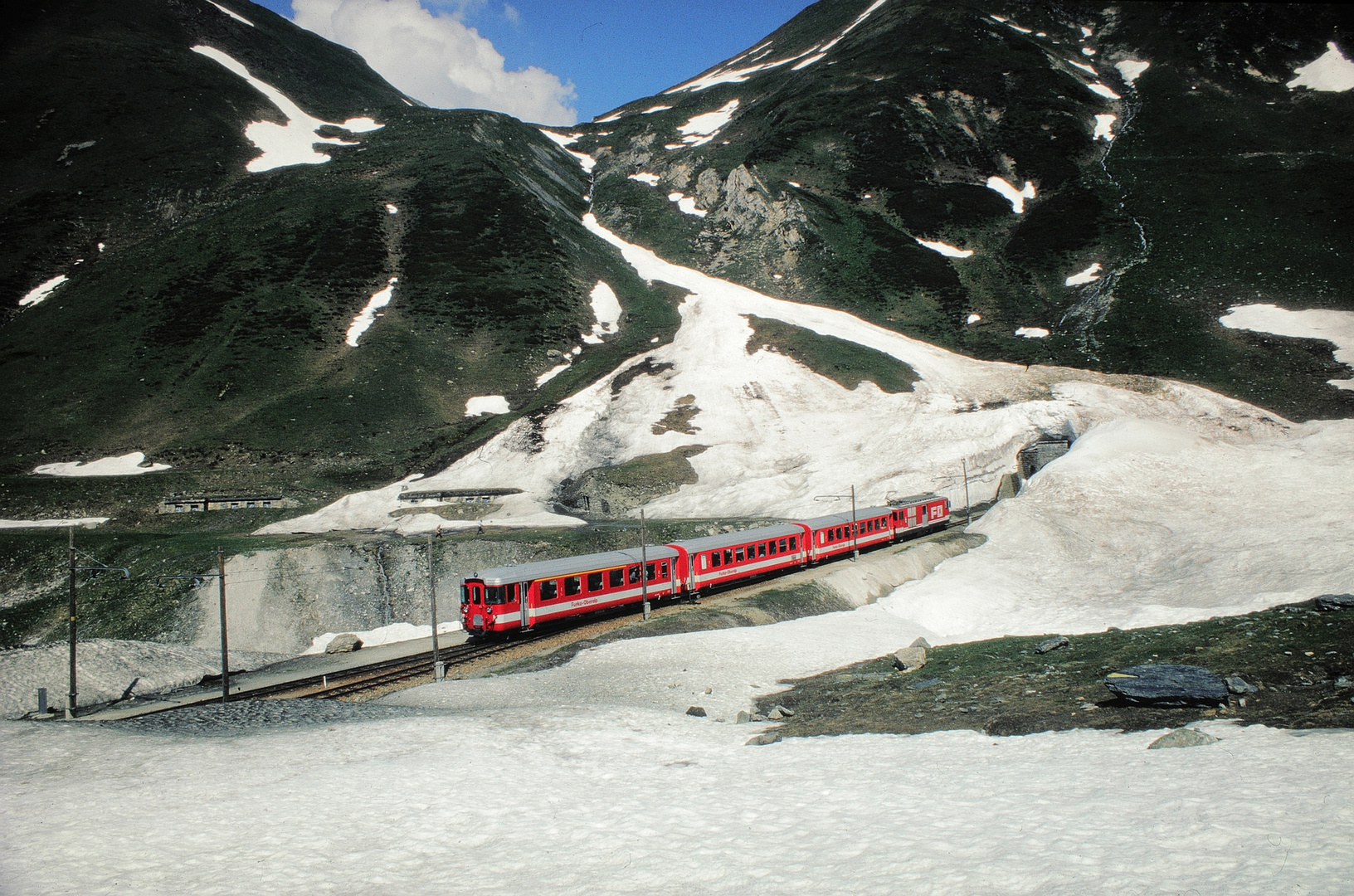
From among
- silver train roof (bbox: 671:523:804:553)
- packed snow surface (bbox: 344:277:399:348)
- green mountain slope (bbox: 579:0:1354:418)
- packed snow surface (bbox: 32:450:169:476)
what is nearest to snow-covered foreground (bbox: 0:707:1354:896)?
silver train roof (bbox: 671:523:804:553)

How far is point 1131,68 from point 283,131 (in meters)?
179

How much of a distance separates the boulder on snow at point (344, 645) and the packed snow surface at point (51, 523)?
35.0 metres

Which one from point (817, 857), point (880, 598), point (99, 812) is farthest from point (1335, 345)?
point (99, 812)

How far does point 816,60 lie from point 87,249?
15852 centimetres

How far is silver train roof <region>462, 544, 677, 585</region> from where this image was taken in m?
30.3

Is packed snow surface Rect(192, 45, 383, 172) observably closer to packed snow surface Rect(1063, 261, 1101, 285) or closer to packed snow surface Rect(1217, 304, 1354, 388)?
packed snow surface Rect(1063, 261, 1101, 285)

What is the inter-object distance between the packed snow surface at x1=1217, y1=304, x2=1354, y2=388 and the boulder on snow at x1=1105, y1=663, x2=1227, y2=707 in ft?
291

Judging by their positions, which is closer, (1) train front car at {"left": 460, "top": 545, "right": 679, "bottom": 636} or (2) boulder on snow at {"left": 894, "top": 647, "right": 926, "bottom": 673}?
(2) boulder on snow at {"left": 894, "top": 647, "right": 926, "bottom": 673}

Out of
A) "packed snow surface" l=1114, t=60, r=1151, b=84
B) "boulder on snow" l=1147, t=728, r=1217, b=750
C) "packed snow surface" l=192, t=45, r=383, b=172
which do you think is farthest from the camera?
"packed snow surface" l=1114, t=60, r=1151, b=84

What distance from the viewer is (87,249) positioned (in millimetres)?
109438

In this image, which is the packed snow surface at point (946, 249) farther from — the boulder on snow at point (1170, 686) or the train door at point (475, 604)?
the boulder on snow at point (1170, 686)

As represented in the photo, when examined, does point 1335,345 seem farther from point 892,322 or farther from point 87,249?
point 87,249

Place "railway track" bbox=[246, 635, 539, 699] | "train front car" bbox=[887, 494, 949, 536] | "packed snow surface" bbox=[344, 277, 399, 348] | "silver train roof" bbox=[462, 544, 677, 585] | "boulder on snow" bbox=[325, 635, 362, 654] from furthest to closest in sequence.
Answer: "packed snow surface" bbox=[344, 277, 399, 348] → "train front car" bbox=[887, 494, 949, 536] → "boulder on snow" bbox=[325, 635, 362, 654] → "silver train roof" bbox=[462, 544, 677, 585] → "railway track" bbox=[246, 635, 539, 699]

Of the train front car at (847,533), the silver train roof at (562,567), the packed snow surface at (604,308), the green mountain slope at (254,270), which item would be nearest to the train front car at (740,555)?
the train front car at (847,533)
